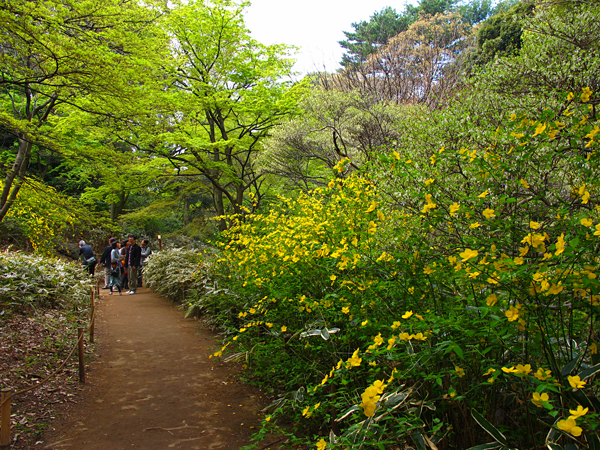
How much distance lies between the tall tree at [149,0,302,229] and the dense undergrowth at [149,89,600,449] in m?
8.88

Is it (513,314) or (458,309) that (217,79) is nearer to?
(458,309)

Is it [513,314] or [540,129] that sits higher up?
[540,129]

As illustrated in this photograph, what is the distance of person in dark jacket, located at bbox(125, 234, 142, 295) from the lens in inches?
439

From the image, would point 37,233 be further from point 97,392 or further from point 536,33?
point 536,33

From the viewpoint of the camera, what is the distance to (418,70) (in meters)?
15.5

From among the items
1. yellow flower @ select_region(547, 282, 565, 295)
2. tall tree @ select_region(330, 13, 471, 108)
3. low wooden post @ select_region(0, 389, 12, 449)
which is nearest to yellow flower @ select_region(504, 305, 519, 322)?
yellow flower @ select_region(547, 282, 565, 295)

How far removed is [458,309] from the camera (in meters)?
1.81

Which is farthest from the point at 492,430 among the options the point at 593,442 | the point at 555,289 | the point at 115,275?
the point at 115,275

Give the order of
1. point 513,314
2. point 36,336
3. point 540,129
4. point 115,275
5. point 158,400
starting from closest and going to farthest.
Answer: point 513,314 < point 540,129 < point 158,400 < point 36,336 < point 115,275

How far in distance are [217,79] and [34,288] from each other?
28.1 ft

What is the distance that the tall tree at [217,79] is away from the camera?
40.1 feet

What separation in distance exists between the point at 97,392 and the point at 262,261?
237 centimetres

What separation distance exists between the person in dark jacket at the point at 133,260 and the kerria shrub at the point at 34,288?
2605 millimetres

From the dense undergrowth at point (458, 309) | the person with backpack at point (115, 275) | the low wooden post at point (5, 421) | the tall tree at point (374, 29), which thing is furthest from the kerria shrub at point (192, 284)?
the tall tree at point (374, 29)
